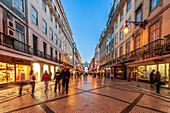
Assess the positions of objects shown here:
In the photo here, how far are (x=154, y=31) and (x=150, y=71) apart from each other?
5179 mm

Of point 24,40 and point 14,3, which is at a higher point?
point 14,3

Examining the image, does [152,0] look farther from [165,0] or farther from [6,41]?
[6,41]

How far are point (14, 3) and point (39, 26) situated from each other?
4.66 metres

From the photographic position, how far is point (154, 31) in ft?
30.1

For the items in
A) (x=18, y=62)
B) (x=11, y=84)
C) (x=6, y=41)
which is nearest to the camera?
(x=6, y=41)

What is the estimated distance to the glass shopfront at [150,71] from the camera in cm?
826

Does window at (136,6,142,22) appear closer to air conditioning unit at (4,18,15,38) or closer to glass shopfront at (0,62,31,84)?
Answer: air conditioning unit at (4,18,15,38)

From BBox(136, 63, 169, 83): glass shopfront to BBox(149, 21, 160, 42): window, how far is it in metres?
3.32

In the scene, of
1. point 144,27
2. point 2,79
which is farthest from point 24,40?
point 144,27

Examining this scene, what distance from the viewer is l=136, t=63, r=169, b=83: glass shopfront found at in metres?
8.26

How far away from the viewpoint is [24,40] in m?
10.0

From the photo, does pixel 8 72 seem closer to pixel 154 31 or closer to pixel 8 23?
pixel 8 23

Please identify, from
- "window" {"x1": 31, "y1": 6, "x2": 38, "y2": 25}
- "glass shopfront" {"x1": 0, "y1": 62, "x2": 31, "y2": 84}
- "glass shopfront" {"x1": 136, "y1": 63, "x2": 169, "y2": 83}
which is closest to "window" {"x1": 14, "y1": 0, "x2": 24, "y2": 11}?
"window" {"x1": 31, "y1": 6, "x2": 38, "y2": 25}

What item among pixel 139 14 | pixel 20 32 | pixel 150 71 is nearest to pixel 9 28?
pixel 20 32
